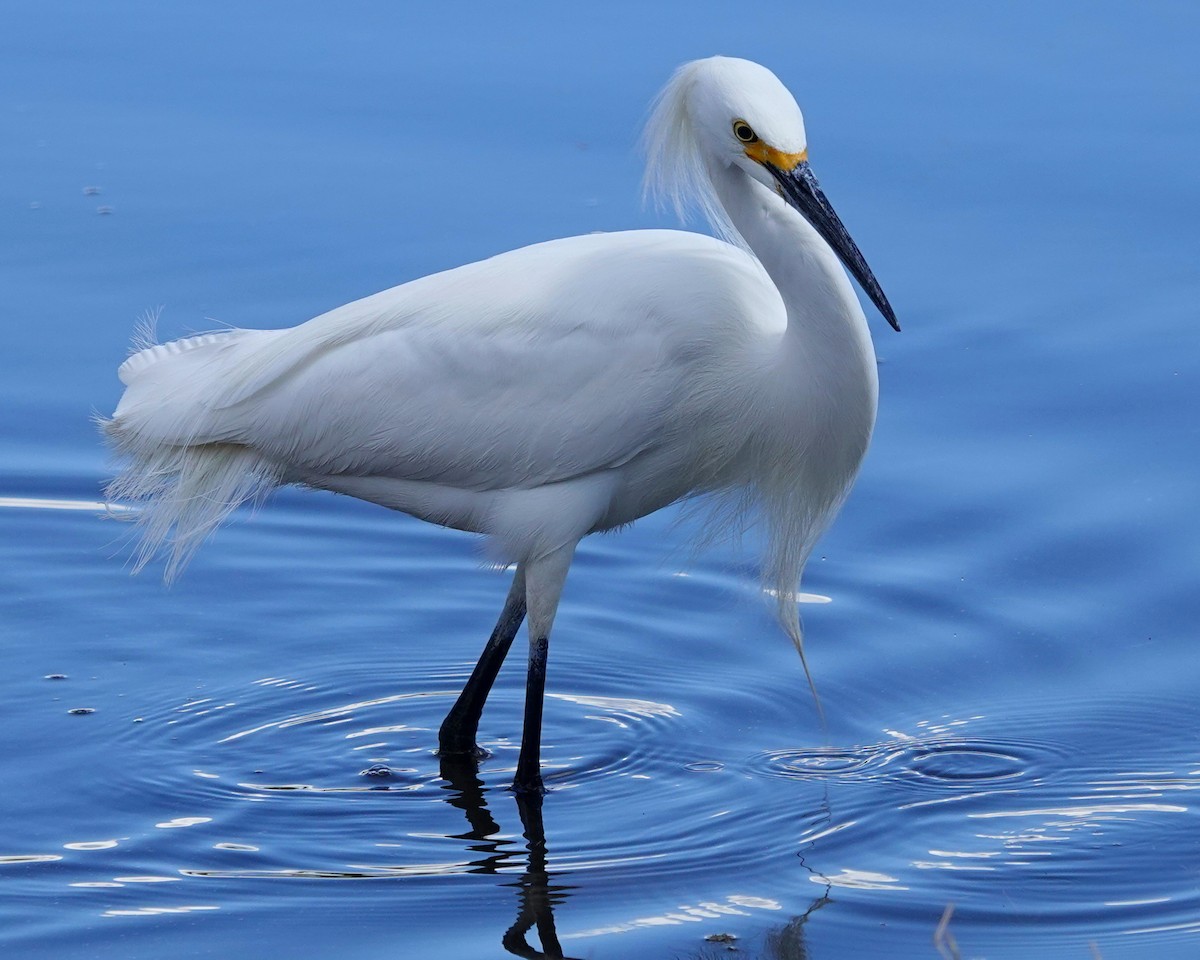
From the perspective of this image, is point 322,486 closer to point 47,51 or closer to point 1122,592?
point 1122,592

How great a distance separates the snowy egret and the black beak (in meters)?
0.03

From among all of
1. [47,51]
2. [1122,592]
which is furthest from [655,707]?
[47,51]

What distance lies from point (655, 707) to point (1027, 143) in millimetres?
3329

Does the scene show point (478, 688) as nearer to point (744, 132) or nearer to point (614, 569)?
point (614, 569)

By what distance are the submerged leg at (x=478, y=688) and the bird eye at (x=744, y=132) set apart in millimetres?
1242

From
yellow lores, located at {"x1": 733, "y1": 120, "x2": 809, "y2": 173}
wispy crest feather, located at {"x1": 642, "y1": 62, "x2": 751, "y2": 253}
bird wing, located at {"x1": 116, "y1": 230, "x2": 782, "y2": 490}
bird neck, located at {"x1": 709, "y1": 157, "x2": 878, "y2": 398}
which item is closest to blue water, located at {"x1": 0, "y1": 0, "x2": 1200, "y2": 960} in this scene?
bird wing, located at {"x1": 116, "y1": 230, "x2": 782, "y2": 490}

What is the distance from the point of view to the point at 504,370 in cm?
470

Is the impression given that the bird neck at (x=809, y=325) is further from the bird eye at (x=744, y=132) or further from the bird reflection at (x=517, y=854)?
the bird reflection at (x=517, y=854)

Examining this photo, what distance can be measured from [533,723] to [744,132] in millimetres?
1449

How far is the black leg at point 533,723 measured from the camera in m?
4.80

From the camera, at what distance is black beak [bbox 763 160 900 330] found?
4.27m

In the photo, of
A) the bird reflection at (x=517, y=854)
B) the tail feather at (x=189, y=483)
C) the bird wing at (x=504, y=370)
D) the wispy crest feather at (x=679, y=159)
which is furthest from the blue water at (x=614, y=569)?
the wispy crest feather at (x=679, y=159)

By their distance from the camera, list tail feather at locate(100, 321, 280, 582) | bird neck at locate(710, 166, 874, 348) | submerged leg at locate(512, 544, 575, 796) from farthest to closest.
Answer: tail feather at locate(100, 321, 280, 582) → submerged leg at locate(512, 544, 575, 796) → bird neck at locate(710, 166, 874, 348)

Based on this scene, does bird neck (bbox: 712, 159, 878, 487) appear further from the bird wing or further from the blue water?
the blue water
